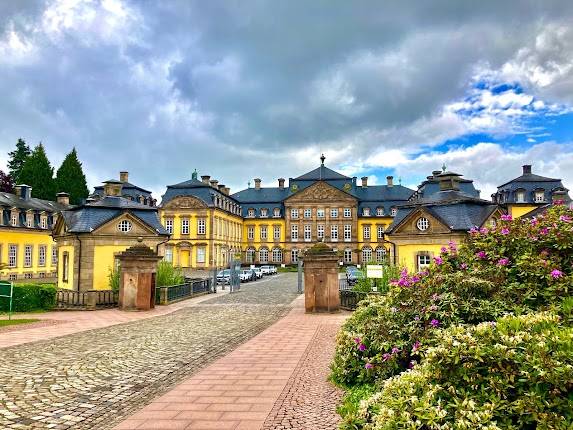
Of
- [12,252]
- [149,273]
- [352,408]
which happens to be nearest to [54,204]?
[12,252]

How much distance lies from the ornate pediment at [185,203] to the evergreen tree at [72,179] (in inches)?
484

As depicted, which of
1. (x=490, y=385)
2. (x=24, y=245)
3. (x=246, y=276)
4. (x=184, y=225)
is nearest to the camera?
(x=490, y=385)

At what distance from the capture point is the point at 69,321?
605 inches

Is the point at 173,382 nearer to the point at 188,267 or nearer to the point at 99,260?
the point at 99,260

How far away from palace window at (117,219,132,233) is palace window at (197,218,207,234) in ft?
116

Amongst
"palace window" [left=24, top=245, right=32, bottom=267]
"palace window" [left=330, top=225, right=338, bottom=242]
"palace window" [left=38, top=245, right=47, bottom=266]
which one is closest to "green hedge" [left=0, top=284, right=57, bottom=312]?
"palace window" [left=24, top=245, right=32, bottom=267]

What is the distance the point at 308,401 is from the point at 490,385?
316cm

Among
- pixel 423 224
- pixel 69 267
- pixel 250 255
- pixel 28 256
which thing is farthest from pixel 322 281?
pixel 250 255

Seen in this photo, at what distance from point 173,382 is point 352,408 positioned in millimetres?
3492

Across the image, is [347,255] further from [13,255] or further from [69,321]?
[69,321]

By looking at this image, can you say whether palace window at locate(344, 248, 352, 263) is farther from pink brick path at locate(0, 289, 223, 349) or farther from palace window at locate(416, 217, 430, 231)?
pink brick path at locate(0, 289, 223, 349)

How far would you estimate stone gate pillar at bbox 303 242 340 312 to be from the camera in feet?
55.0

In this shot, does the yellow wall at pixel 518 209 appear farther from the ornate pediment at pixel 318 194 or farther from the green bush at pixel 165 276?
the green bush at pixel 165 276

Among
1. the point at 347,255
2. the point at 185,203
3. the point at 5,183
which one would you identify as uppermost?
the point at 5,183
